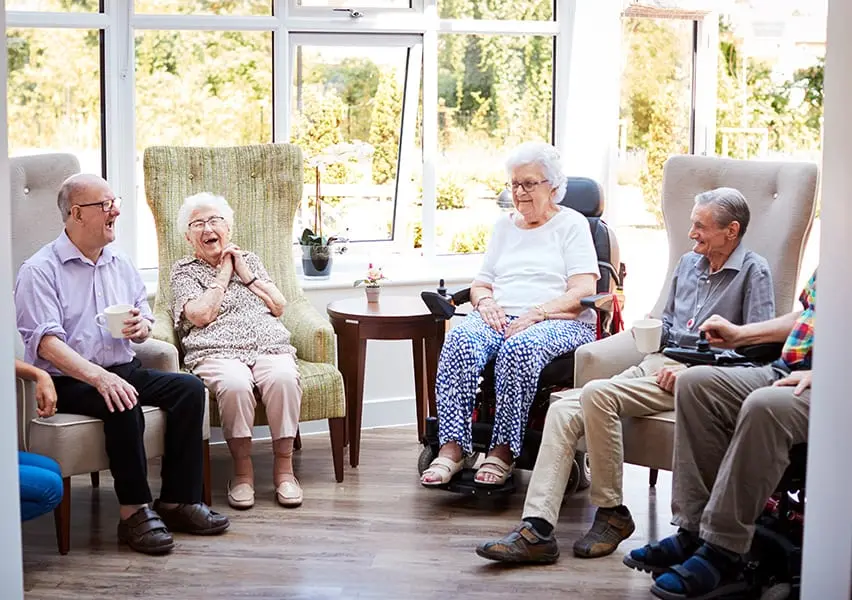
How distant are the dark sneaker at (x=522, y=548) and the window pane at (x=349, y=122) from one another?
2279 millimetres

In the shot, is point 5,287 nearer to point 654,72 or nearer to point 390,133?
point 390,133

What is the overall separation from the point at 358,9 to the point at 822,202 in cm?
354

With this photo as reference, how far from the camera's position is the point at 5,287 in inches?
83.9

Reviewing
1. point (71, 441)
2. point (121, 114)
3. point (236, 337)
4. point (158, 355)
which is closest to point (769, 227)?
point (236, 337)

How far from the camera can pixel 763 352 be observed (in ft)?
11.8

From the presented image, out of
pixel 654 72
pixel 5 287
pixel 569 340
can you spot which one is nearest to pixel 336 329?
pixel 569 340

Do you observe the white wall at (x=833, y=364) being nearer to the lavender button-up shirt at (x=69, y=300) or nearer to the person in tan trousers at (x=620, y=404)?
the person in tan trousers at (x=620, y=404)

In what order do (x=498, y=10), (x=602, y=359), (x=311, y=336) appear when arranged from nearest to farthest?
A: (x=602, y=359), (x=311, y=336), (x=498, y=10)

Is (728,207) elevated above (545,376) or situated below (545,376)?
above

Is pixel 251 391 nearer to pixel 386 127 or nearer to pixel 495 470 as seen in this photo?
pixel 495 470

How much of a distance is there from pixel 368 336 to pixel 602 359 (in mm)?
1020

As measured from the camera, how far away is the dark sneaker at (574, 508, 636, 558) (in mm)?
3674

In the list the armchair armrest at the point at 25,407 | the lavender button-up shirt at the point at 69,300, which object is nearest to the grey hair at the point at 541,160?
the lavender button-up shirt at the point at 69,300

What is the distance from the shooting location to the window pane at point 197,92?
5.22 metres
